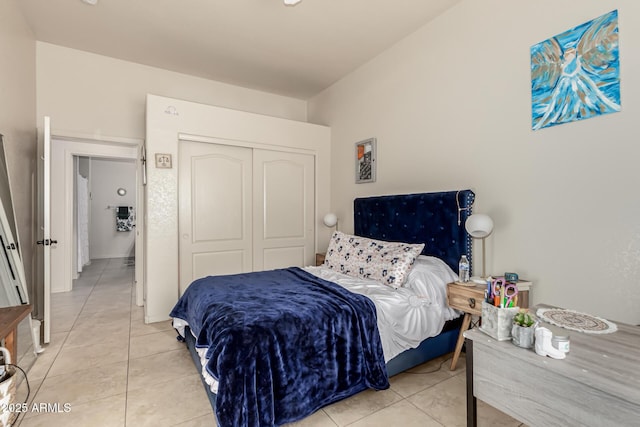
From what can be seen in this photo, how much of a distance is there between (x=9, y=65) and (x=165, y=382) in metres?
2.90

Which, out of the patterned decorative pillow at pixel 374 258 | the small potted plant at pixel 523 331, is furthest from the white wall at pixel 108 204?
the small potted plant at pixel 523 331

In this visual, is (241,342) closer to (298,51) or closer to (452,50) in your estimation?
(452,50)

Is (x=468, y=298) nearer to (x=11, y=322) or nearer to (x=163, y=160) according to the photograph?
(x=11, y=322)

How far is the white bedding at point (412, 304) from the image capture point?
202 cm

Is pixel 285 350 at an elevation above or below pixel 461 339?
above

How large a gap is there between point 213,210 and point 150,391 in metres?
2.09

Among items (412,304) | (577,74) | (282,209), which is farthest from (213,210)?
(577,74)

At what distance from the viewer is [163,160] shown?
3311 millimetres

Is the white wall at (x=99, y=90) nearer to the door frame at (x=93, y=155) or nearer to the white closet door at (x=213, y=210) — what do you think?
the door frame at (x=93, y=155)

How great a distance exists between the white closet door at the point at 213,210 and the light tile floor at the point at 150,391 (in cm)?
89

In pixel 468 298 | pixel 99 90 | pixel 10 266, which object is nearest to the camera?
pixel 468 298

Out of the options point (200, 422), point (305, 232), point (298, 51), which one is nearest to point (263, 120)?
point (298, 51)

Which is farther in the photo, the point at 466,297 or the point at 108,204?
the point at 108,204

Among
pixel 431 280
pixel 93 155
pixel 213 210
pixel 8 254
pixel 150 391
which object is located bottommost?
pixel 150 391
